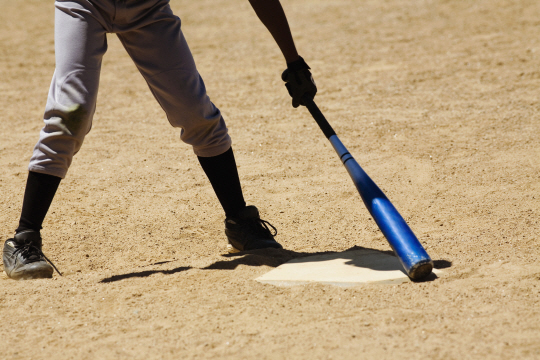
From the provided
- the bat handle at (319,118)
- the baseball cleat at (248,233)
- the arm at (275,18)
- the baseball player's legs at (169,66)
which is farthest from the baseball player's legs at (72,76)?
the bat handle at (319,118)

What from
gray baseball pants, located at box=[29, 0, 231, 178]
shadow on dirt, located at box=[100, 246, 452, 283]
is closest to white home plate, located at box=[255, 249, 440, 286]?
shadow on dirt, located at box=[100, 246, 452, 283]

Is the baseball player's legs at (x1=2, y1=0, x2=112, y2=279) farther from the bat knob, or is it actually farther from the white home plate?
the bat knob

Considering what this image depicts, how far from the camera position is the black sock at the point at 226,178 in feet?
8.79

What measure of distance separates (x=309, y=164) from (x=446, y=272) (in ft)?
5.25

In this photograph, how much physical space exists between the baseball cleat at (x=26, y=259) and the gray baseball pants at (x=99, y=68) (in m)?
0.31

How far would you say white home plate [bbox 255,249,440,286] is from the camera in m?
2.27

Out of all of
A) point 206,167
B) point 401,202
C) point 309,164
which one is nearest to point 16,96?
point 309,164

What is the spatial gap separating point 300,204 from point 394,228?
1021mm

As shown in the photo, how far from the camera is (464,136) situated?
13.1 ft

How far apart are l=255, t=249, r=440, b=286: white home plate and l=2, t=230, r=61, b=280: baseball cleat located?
91 centimetres

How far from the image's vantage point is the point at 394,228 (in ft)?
7.52

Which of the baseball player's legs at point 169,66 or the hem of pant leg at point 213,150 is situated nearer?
the baseball player's legs at point 169,66

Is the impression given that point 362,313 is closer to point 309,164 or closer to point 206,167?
point 206,167

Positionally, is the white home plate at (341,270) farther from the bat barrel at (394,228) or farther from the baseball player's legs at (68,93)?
the baseball player's legs at (68,93)
